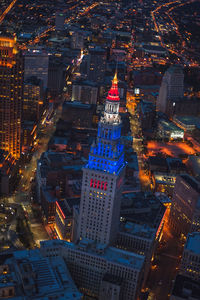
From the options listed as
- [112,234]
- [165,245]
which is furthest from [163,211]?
[112,234]

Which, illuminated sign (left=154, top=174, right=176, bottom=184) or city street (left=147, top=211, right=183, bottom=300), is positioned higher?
illuminated sign (left=154, top=174, right=176, bottom=184)

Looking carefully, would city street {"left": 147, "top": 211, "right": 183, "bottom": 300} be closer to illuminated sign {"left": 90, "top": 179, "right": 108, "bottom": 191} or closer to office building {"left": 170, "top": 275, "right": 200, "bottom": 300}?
office building {"left": 170, "top": 275, "right": 200, "bottom": 300}

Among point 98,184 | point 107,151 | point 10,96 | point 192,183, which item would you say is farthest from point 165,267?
point 10,96

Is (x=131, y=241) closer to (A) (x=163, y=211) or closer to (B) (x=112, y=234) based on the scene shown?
(B) (x=112, y=234)

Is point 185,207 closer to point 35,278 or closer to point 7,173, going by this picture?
point 35,278

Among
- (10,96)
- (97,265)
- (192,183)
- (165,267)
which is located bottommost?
(165,267)

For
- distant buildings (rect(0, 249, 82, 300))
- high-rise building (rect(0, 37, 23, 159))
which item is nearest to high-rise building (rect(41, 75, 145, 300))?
distant buildings (rect(0, 249, 82, 300))
